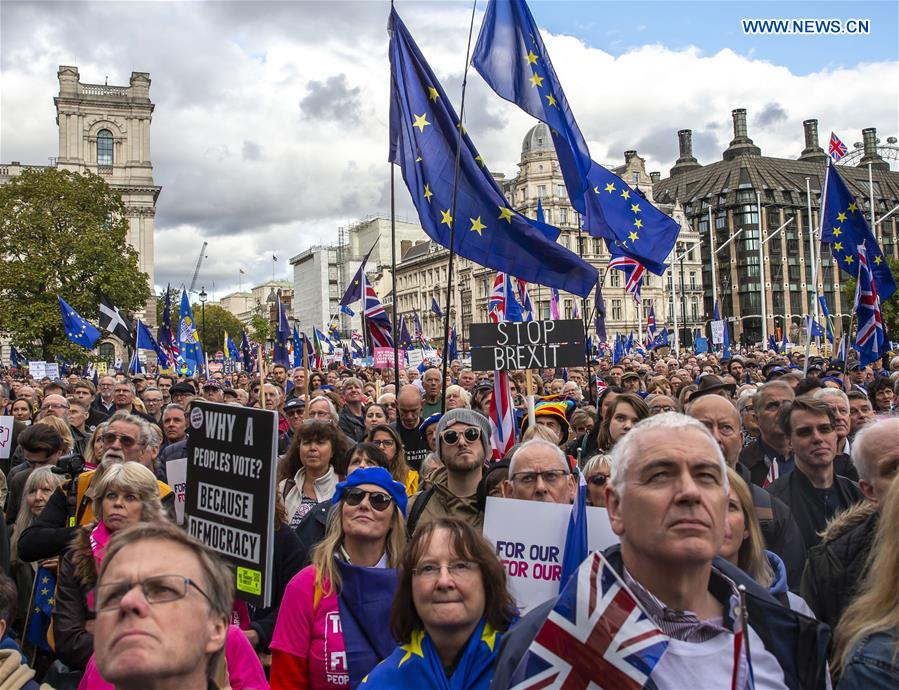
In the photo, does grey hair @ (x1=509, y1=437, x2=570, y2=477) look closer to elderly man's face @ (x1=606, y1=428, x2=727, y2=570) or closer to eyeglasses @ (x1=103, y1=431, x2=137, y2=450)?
elderly man's face @ (x1=606, y1=428, x2=727, y2=570)

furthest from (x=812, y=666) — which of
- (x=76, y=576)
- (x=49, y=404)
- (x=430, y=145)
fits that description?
(x=49, y=404)

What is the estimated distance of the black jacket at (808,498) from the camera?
5174 millimetres

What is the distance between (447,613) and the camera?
3174 millimetres

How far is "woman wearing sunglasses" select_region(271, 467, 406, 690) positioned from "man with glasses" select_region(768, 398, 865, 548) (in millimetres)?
2621

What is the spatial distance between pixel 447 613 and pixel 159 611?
1.09 m

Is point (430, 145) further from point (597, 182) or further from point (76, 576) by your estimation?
point (76, 576)

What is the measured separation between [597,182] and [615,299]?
72.8m

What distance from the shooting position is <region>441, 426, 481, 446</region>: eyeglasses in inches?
221

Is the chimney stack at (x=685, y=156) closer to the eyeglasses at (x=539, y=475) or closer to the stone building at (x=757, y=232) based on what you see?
the stone building at (x=757, y=232)

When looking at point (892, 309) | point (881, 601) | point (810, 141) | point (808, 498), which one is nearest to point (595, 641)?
point (881, 601)

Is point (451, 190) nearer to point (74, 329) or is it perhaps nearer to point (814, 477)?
point (814, 477)

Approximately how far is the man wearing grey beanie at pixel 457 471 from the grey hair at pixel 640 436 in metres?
2.70

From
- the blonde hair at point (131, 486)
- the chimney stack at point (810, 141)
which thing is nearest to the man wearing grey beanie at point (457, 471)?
the blonde hair at point (131, 486)

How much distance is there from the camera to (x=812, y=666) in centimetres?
238
